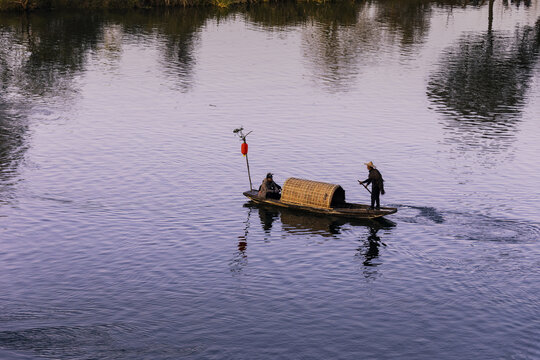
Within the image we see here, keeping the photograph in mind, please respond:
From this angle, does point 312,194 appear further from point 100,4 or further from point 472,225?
point 100,4

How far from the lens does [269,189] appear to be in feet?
175

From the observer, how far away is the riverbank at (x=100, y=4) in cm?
13275

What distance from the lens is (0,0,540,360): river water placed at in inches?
1419

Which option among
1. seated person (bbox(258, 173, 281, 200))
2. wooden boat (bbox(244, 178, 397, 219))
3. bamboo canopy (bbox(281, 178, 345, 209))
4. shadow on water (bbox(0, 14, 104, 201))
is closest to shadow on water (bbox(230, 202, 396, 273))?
wooden boat (bbox(244, 178, 397, 219))

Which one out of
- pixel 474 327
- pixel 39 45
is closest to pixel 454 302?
pixel 474 327

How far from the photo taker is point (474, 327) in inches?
1427

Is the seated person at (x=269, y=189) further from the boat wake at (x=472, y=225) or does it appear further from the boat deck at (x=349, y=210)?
the boat wake at (x=472, y=225)

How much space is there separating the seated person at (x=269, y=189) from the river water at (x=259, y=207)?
4.53ft

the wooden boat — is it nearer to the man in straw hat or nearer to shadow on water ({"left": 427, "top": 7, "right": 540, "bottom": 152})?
the man in straw hat

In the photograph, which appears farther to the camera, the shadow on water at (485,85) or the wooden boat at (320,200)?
the shadow on water at (485,85)

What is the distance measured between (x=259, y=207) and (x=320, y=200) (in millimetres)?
4799

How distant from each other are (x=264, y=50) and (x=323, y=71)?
1435 cm

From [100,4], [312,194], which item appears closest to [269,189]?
[312,194]

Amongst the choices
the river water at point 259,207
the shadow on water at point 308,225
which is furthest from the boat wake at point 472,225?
the shadow on water at point 308,225
